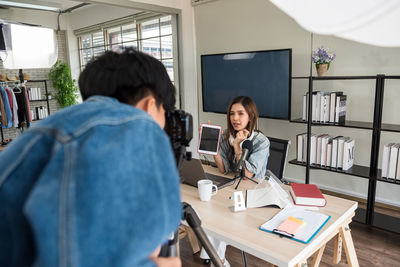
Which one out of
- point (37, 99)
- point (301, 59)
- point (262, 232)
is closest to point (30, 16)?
point (37, 99)

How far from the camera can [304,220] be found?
1460mm

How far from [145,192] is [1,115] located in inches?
228

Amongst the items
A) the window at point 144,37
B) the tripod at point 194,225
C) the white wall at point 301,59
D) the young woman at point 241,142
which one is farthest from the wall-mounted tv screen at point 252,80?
the tripod at point 194,225

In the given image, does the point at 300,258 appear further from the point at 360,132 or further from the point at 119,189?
the point at 360,132

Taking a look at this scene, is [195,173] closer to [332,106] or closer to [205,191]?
[205,191]

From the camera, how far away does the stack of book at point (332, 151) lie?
9.73ft

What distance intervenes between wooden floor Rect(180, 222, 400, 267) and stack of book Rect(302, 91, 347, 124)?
105 cm

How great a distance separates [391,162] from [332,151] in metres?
0.52

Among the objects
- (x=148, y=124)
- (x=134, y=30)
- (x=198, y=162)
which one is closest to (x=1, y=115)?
(x=134, y=30)

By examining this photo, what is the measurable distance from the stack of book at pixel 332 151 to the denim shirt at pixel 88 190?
9.25ft

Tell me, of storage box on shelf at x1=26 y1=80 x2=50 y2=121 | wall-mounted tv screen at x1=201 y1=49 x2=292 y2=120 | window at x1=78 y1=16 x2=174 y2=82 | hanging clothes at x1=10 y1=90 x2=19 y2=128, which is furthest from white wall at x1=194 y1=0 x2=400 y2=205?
storage box on shelf at x1=26 y1=80 x2=50 y2=121

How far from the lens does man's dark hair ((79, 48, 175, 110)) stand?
2.16 ft

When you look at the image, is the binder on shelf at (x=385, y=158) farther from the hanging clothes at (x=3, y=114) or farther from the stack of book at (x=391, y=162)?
the hanging clothes at (x=3, y=114)

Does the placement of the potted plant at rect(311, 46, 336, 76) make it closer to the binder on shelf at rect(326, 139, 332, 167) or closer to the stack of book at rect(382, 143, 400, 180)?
the binder on shelf at rect(326, 139, 332, 167)
